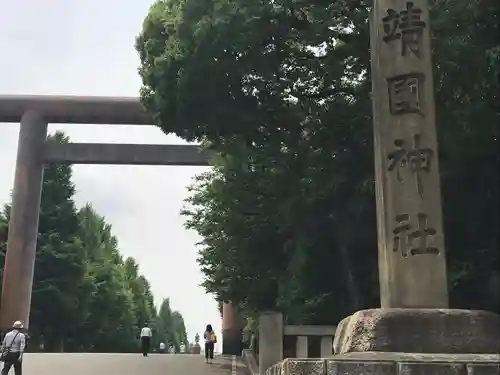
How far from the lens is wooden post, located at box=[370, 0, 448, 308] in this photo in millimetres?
5613

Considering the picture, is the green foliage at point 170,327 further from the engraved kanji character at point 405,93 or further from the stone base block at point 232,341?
the engraved kanji character at point 405,93

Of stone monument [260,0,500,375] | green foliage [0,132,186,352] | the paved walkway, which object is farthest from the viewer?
green foliage [0,132,186,352]

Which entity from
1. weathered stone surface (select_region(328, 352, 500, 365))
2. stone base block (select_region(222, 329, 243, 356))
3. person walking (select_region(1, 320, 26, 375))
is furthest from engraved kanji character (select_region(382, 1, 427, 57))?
stone base block (select_region(222, 329, 243, 356))

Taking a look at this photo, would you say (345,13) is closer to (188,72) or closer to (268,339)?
(188,72)

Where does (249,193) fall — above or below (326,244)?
above

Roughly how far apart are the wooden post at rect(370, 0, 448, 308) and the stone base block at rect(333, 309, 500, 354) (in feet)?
1.20

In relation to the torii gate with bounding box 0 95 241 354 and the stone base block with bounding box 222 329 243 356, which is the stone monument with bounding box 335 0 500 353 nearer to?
the torii gate with bounding box 0 95 241 354

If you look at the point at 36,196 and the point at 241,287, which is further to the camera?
the point at 36,196

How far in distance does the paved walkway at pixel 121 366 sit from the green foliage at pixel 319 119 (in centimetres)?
284

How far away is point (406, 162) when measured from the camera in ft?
19.3

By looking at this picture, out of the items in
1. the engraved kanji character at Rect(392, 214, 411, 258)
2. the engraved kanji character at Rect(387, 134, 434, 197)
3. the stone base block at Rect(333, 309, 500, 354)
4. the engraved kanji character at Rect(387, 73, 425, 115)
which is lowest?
the stone base block at Rect(333, 309, 500, 354)

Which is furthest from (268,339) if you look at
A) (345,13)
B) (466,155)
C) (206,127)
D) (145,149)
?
(145,149)

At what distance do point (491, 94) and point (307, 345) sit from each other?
3.98m

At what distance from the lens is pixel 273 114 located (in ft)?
36.5
